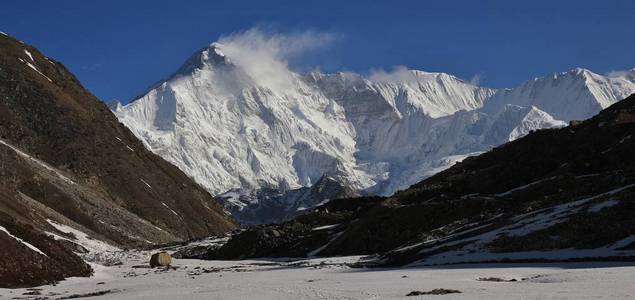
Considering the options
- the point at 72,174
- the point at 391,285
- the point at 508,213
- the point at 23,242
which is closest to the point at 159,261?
the point at 23,242

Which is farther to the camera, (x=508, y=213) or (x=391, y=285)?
(x=508, y=213)

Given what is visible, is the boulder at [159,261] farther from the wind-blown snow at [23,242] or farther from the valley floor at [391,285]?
the wind-blown snow at [23,242]

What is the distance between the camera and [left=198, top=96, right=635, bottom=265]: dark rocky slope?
52156mm

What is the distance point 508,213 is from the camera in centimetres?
6800

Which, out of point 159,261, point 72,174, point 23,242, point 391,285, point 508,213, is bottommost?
point 391,285

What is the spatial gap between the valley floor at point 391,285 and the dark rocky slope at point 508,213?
647 centimetres

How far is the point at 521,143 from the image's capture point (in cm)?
10462

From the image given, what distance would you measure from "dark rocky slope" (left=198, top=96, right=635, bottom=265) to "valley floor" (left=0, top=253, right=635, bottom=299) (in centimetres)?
647

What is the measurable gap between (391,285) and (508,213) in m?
33.0

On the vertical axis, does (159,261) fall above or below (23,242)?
below

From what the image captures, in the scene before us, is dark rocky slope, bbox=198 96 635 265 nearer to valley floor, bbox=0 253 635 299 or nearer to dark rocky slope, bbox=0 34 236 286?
valley floor, bbox=0 253 635 299

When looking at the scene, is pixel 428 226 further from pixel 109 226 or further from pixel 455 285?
pixel 109 226

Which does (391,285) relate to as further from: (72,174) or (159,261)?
(72,174)

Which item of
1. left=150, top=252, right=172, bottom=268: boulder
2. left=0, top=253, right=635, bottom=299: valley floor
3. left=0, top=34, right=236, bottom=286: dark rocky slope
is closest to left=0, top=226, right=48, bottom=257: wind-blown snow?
left=0, top=253, right=635, bottom=299: valley floor
